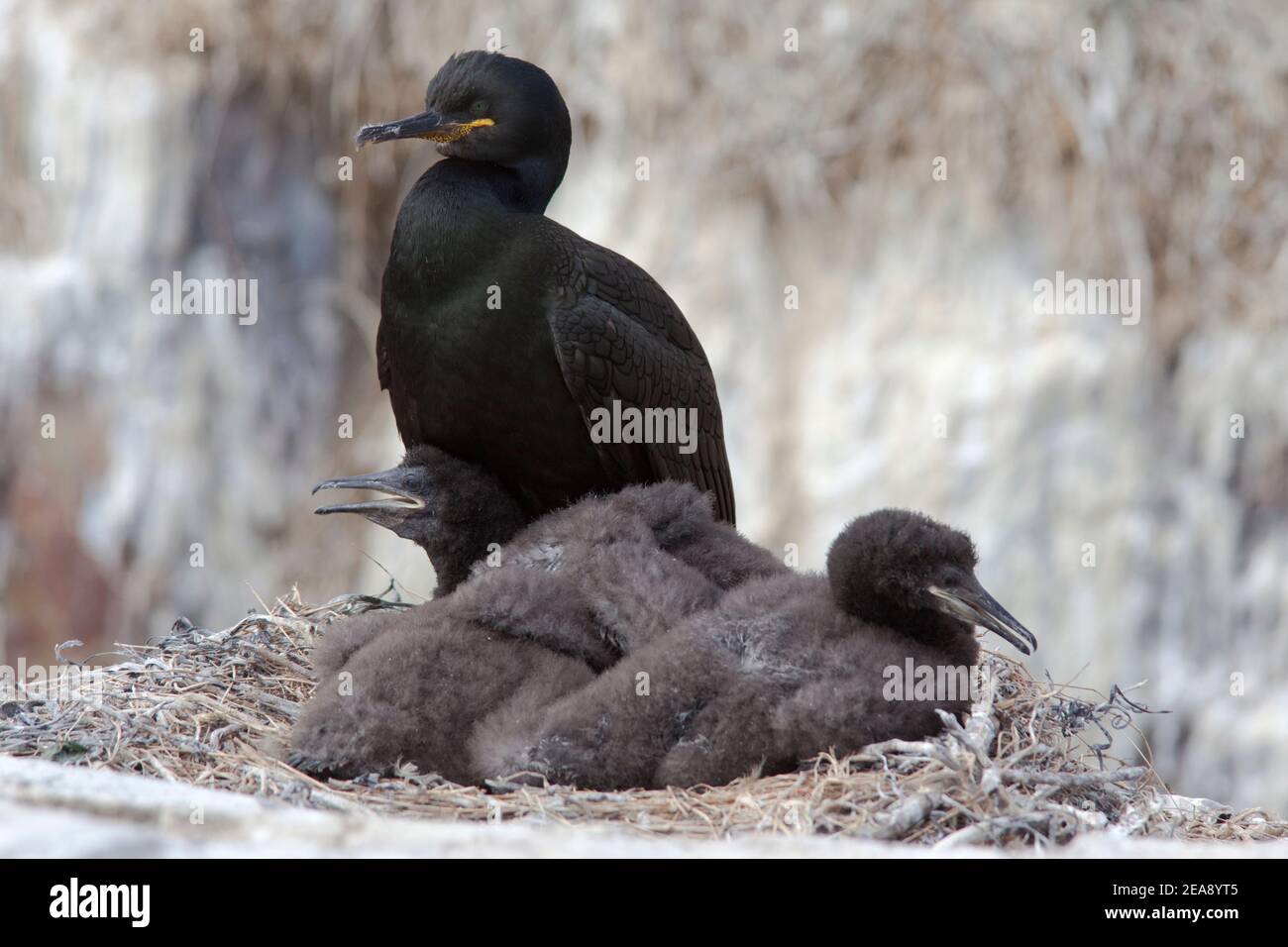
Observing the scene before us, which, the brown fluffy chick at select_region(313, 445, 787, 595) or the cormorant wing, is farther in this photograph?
the cormorant wing

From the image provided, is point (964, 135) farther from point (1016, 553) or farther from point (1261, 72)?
point (1016, 553)

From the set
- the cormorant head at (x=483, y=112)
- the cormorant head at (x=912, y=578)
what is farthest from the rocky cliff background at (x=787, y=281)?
the cormorant head at (x=912, y=578)

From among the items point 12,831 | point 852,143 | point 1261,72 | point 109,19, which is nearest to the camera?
point 12,831

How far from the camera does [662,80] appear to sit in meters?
7.01

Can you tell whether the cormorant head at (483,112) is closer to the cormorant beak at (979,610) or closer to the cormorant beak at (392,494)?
the cormorant beak at (392,494)

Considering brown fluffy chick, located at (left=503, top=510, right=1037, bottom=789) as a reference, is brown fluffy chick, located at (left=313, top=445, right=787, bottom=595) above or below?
above

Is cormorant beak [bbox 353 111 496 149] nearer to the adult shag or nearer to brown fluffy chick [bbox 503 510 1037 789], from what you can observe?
the adult shag

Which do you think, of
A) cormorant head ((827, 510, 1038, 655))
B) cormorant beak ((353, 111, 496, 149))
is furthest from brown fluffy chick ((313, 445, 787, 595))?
cormorant beak ((353, 111, 496, 149))

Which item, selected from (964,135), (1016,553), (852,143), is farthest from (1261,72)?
(1016,553)

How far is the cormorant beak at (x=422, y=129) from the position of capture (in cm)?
391

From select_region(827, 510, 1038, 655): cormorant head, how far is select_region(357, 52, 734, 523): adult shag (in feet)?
3.67

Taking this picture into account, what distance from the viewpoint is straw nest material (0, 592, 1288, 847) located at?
263 cm

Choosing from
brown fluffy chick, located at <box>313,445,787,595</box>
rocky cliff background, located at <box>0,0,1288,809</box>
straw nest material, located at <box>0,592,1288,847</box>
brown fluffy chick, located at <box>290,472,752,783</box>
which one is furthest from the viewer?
rocky cliff background, located at <box>0,0,1288,809</box>

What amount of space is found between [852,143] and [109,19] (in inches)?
153
